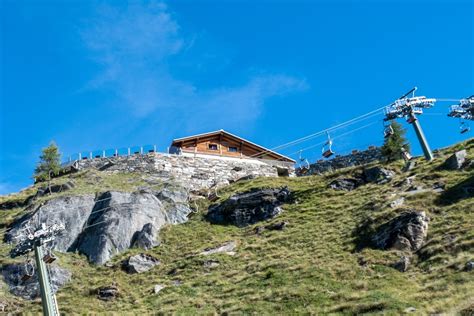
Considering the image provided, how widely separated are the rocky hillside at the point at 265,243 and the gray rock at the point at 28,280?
0.08 m

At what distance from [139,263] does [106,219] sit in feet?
17.2

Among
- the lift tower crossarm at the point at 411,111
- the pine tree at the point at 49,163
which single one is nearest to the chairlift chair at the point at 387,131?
the lift tower crossarm at the point at 411,111

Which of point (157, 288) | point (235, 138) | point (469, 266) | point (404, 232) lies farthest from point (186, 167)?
point (469, 266)

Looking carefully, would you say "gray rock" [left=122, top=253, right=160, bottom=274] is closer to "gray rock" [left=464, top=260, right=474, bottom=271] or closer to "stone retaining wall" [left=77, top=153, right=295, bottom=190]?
"stone retaining wall" [left=77, top=153, right=295, bottom=190]

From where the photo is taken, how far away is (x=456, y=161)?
135 feet

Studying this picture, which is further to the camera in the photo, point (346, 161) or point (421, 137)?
point (346, 161)

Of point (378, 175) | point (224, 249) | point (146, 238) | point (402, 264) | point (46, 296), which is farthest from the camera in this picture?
point (378, 175)

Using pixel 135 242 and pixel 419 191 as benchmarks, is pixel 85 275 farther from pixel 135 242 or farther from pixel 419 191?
A: pixel 419 191

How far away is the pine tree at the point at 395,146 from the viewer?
4884 cm

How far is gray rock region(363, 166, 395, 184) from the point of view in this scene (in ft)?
146

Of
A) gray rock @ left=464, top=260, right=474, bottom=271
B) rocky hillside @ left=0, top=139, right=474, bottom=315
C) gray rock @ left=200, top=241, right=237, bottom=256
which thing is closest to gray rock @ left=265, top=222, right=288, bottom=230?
rocky hillside @ left=0, top=139, right=474, bottom=315

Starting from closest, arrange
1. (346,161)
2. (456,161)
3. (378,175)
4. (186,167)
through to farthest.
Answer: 1. (456,161)
2. (378,175)
3. (186,167)
4. (346,161)

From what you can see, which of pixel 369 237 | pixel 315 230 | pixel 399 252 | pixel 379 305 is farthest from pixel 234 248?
pixel 379 305

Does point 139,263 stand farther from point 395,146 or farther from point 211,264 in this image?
point 395,146
